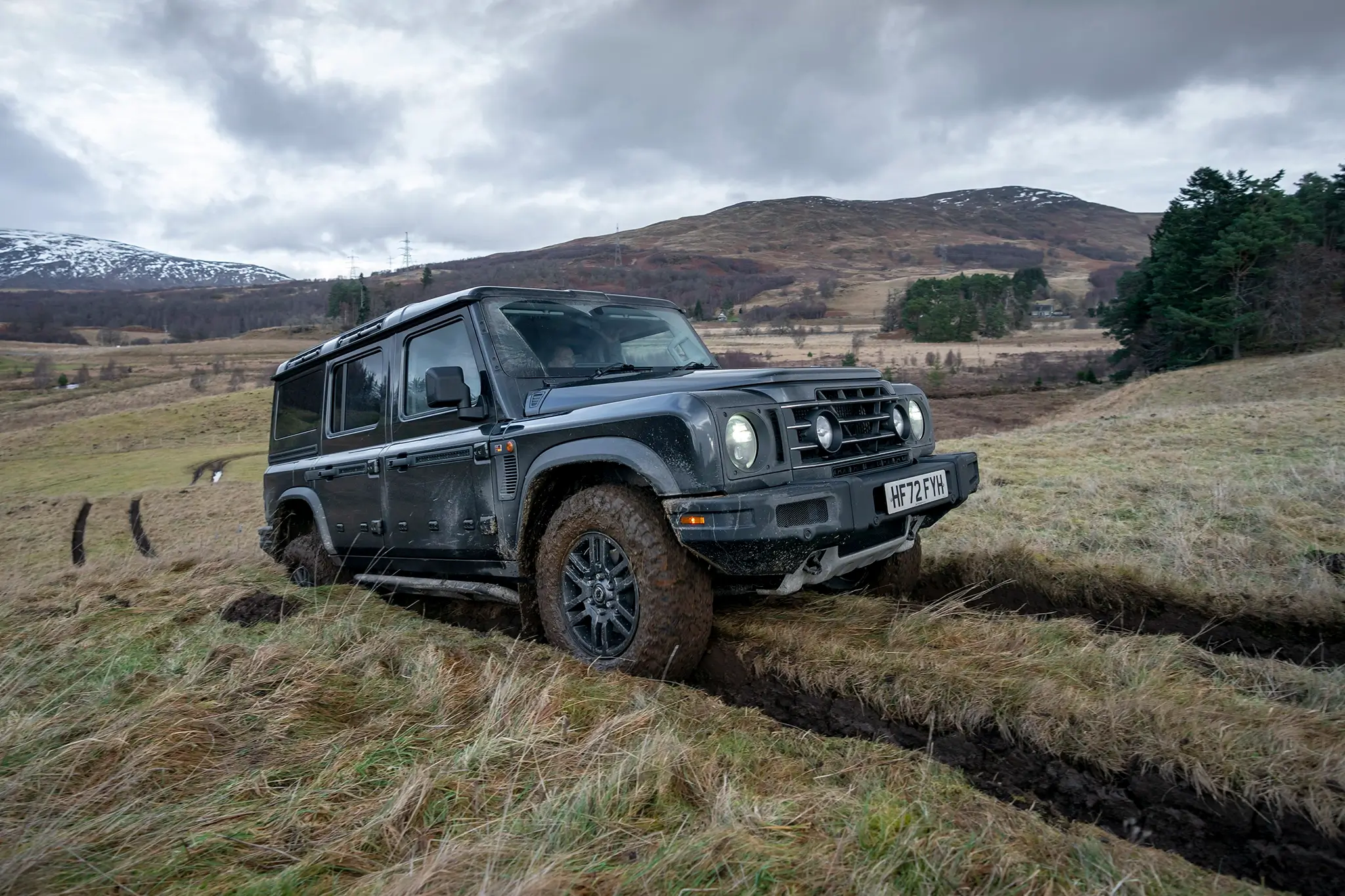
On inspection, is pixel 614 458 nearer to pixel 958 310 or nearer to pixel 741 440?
pixel 741 440

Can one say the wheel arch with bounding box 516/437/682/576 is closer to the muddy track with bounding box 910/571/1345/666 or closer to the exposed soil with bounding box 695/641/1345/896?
the exposed soil with bounding box 695/641/1345/896

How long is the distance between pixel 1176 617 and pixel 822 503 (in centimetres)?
228

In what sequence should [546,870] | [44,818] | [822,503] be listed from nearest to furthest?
[546,870]
[44,818]
[822,503]

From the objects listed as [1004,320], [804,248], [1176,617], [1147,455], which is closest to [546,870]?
[1176,617]

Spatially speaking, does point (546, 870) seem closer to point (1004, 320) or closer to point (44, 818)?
point (44, 818)

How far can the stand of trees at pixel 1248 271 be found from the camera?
32.4 m

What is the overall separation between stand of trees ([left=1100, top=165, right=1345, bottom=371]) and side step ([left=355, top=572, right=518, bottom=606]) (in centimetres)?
3742

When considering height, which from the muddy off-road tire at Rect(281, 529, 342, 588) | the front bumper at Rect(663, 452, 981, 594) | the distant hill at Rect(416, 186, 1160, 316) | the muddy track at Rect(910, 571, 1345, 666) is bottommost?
the muddy off-road tire at Rect(281, 529, 342, 588)

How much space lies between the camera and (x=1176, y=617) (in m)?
3.96

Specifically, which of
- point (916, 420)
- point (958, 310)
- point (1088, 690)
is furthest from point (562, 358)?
point (958, 310)

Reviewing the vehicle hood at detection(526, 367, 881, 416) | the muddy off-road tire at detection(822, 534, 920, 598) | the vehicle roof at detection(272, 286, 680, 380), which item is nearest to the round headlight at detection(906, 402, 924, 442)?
the vehicle hood at detection(526, 367, 881, 416)

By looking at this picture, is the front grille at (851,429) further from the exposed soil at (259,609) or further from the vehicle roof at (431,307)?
the exposed soil at (259,609)

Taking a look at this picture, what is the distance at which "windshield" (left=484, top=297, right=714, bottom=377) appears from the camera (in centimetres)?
406

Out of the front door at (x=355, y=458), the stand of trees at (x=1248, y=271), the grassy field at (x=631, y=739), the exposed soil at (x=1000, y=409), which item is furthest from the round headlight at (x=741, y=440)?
the stand of trees at (x=1248, y=271)
